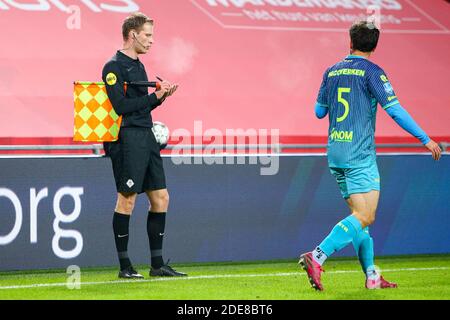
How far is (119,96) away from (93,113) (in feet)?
1.11

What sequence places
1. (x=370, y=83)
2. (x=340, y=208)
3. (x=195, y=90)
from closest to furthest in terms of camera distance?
(x=370, y=83)
(x=340, y=208)
(x=195, y=90)

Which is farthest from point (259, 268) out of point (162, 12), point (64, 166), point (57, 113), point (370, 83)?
point (162, 12)

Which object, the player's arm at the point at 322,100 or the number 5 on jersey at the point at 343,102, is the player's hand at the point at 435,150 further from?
the player's arm at the point at 322,100

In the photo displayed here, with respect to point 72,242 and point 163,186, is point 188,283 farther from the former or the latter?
point 72,242

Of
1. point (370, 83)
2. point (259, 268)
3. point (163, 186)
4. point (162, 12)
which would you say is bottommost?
point (259, 268)

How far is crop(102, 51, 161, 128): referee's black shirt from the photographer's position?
7715 millimetres

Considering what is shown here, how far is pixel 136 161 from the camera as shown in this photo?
307 inches

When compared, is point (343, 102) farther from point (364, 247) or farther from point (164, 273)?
point (164, 273)

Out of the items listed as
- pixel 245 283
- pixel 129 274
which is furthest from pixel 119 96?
pixel 245 283

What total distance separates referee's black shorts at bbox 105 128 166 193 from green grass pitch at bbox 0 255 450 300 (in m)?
0.73

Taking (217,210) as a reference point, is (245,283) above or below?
below

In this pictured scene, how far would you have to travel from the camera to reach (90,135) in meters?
7.90

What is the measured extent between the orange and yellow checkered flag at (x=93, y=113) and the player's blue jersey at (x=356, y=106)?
5.86ft

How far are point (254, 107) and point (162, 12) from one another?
219cm
